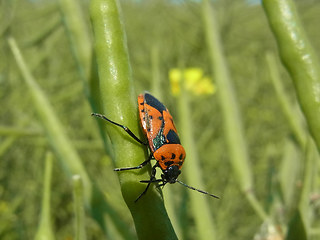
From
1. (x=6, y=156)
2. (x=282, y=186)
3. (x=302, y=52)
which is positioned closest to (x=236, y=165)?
(x=282, y=186)

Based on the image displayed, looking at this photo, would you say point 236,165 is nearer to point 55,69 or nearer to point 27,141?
point 27,141

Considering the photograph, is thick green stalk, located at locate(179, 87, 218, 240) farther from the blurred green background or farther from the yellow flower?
the yellow flower

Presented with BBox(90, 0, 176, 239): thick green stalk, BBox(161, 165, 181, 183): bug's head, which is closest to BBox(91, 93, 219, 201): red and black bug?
BBox(161, 165, 181, 183): bug's head

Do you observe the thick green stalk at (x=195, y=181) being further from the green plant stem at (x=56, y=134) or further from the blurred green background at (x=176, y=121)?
the green plant stem at (x=56, y=134)

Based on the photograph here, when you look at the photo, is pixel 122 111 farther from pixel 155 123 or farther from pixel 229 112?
pixel 229 112

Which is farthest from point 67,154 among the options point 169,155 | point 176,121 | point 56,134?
point 176,121
